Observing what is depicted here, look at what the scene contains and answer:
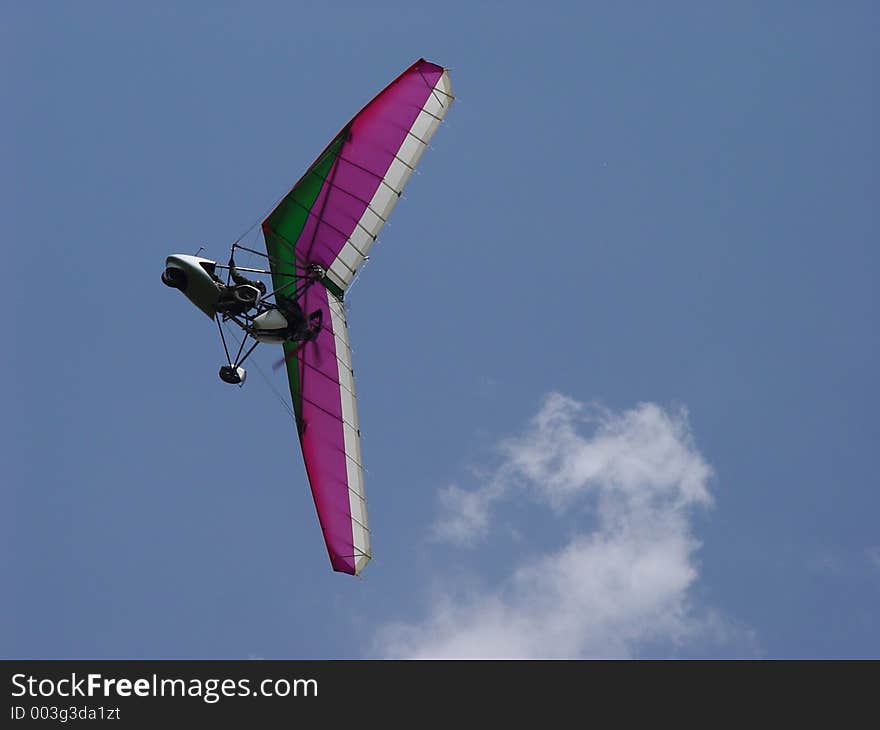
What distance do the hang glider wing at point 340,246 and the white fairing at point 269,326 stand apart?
0.63m

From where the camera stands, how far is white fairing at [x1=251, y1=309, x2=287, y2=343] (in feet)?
99.7

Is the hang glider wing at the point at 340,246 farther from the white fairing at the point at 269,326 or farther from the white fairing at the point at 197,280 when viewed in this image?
the white fairing at the point at 197,280

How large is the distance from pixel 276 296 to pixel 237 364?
1.90 metres

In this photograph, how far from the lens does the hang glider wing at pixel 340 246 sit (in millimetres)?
29516

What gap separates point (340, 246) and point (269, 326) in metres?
2.59

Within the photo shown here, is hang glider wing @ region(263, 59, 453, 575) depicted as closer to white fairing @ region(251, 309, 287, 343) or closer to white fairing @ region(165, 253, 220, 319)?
white fairing @ region(251, 309, 287, 343)

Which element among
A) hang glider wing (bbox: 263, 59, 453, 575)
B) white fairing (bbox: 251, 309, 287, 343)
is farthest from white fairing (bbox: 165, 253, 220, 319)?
hang glider wing (bbox: 263, 59, 453, 575)

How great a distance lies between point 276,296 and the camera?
101 ft

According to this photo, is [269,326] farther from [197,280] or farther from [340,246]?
[340,246]

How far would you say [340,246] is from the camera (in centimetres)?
3058

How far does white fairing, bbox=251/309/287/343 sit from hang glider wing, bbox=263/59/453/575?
633 millimetres

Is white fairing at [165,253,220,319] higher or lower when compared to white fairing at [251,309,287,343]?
higher

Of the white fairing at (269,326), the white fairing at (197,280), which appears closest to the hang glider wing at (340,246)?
the white fairing at (269,326)
